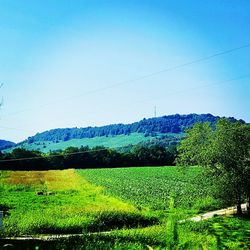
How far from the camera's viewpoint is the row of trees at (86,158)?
111 meters

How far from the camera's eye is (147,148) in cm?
13912

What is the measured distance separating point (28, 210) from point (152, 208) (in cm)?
1468

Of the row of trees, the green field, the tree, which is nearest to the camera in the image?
the green field

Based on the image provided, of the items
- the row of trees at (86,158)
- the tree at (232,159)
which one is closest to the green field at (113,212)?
the tree at (232,159)

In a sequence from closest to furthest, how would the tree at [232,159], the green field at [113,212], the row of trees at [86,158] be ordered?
the green field at [113,212], the tree at [232,159], the row of trees at [86,158]

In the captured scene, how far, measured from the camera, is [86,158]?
12781 cm

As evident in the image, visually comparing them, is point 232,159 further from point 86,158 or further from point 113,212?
point 86,158

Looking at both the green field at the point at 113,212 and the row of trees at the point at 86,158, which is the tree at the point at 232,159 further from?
the row of trees at the point at 86,158

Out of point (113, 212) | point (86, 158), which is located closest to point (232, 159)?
point (113, 212)

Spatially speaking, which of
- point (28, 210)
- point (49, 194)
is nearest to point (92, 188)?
point (49, 194)

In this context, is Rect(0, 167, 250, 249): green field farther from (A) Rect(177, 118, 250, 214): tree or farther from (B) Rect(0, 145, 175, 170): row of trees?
(B) Rect(0, 145, 175, 170): row of trees

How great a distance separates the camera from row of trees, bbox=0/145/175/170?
4370 inches

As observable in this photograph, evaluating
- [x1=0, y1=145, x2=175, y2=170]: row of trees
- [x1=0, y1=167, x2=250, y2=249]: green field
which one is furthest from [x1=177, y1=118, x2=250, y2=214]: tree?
[x1=0, y1=145, x2=175, y2=170]: row of trees

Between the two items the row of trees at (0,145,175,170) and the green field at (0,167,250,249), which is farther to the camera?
the row of trees at (0,145,175,170)
